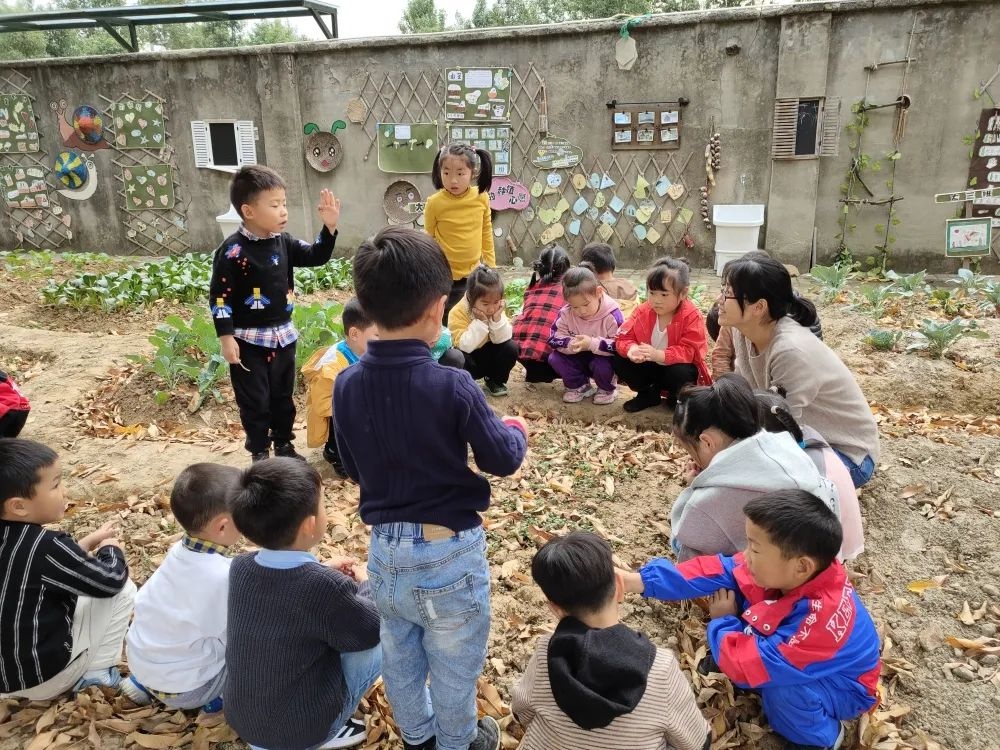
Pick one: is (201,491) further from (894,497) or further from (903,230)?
(903,230)

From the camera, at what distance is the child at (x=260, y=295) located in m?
3.24

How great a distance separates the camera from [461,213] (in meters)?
4.77

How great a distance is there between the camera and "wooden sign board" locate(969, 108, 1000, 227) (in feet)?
24.9

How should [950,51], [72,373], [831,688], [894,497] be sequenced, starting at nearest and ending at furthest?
[831,688] → [894,497] → [72,373] → [950,51]

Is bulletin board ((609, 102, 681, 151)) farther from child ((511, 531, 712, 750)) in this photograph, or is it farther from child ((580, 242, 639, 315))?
child ((511, 531, 712, 750))

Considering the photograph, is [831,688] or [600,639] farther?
[831,688]

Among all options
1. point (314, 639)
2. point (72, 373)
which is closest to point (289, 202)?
point (72, 373)

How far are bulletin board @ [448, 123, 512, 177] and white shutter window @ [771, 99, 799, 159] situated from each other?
3.30 metres

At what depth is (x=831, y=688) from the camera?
6.43ft

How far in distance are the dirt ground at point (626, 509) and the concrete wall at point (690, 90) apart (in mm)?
→ 3004

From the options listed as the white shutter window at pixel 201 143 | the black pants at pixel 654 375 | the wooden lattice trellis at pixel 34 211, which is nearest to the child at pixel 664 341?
the black pants at pixel 654 375

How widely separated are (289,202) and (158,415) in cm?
617

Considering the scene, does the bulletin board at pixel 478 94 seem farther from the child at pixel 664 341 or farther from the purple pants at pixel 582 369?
the child at pixel 664 341

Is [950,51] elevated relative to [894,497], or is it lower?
elevated
